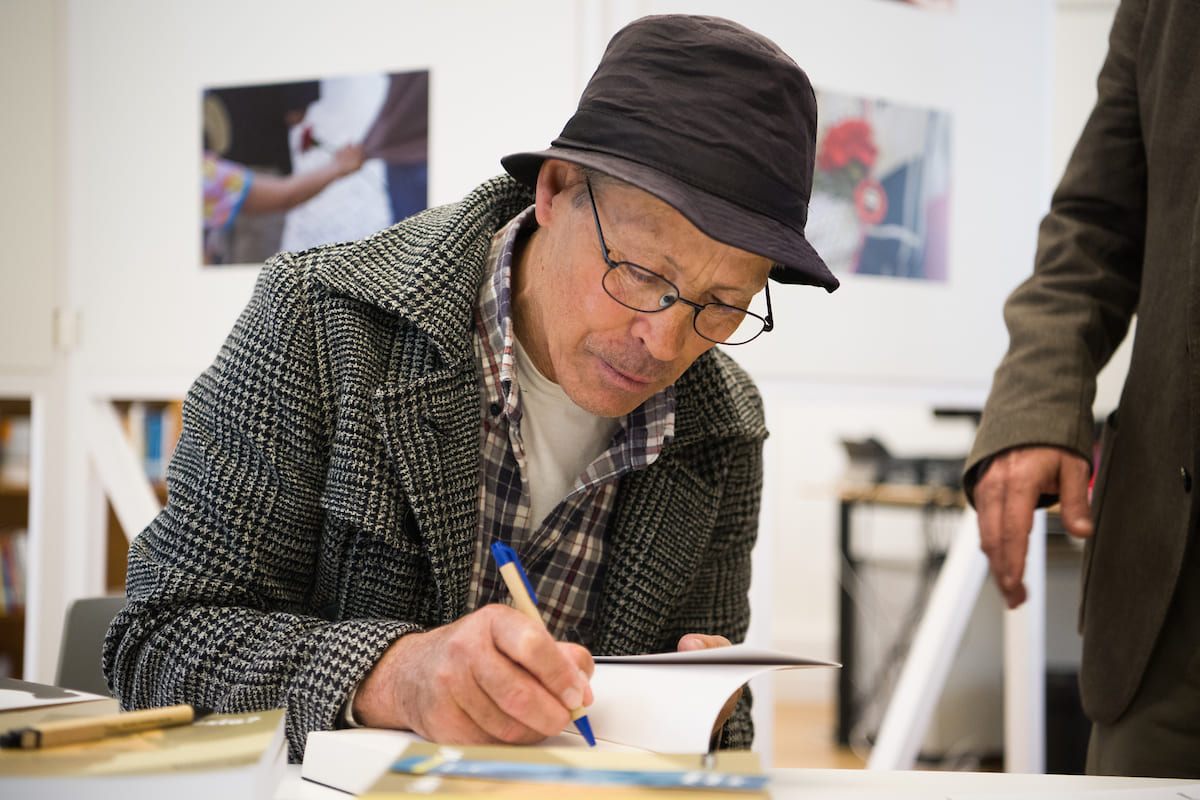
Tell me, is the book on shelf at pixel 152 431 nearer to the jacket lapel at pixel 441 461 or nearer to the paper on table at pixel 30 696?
the jacket lapel at pixel 441 461

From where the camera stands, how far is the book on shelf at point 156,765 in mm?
539

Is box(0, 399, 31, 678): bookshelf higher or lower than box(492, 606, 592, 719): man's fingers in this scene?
lower

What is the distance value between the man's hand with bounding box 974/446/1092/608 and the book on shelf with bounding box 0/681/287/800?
783 mm

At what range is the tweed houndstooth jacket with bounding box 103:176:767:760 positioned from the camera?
36.3 inches

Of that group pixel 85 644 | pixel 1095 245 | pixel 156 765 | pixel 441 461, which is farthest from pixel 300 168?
pixel 156 765

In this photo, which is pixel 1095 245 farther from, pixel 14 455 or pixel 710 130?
pixel 14 455

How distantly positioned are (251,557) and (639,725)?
432 millimetres

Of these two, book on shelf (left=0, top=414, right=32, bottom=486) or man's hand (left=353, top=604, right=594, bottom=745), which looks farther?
book on shelf (left=0, top=414, right=32, bottom=486)

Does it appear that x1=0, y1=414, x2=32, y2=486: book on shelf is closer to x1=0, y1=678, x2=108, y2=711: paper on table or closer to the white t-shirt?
the white t-shirt

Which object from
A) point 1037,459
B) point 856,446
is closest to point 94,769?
point 1037,459

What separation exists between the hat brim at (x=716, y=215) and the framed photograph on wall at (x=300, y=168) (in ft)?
4.23

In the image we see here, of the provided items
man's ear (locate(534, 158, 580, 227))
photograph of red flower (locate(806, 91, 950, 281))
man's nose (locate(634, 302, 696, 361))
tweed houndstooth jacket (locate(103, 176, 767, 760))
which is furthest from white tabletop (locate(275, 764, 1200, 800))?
photograph of red flower (locate(806, 91, 950, 281))

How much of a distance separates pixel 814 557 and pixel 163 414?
10.4 ft

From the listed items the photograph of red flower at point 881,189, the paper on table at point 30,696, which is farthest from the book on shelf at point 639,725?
the photograph of red flower at point 881,189
